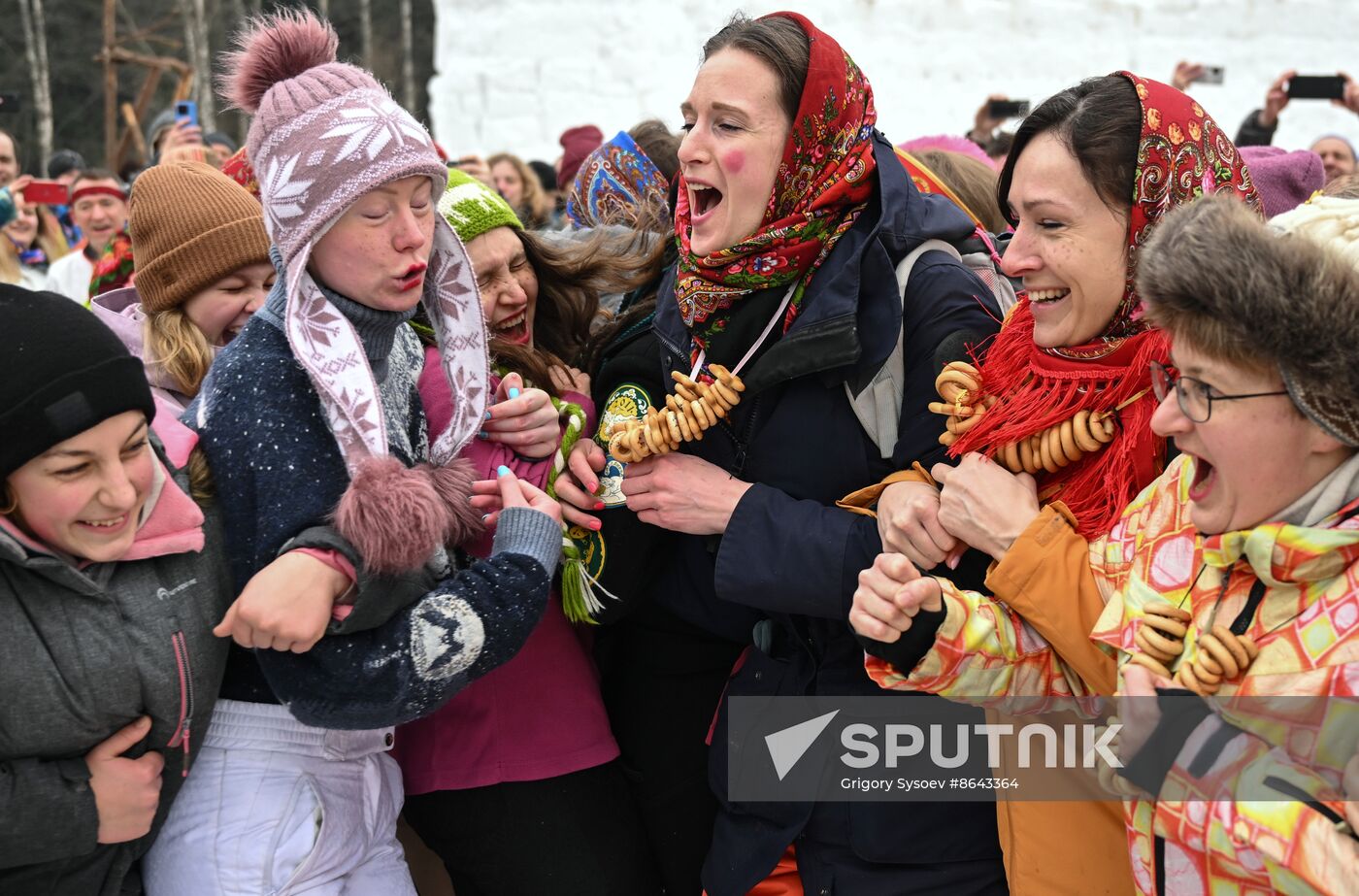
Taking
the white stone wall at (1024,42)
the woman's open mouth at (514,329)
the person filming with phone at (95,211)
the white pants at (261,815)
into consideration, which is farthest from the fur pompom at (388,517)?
the white stone wall at (1024,42)

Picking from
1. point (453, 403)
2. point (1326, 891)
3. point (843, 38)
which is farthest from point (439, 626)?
point (843, 38)

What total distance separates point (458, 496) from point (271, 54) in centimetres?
84

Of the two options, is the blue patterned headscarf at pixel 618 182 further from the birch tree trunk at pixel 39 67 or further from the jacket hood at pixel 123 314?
the birch tree trunk at pixel 39 67

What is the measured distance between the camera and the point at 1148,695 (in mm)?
1604

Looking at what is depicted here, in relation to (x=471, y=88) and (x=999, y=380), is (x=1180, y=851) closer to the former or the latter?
(x=999, y=380)

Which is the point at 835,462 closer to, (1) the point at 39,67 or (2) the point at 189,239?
(2) the point at 189,239

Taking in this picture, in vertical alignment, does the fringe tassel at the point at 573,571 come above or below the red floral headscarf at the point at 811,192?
below

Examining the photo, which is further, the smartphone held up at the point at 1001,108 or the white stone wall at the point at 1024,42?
the white stone wall at the point at 1024,42

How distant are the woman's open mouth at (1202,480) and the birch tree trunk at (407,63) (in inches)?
605

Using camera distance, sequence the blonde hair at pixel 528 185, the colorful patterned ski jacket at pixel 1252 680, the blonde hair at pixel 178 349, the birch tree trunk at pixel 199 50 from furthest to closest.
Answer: the birch tree trunk at pixel 199 50, the blonde hair at pixel 528 185, the blonde hair at pixel 178 349, the colorful patterned ski jacket at pixel 1252 680

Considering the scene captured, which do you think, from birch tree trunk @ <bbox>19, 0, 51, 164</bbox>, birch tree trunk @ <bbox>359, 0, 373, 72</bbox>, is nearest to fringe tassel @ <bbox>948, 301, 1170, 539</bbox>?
birch tree trunk @ <bbox>359, 0, 373, 72</bbox>

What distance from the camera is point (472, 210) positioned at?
2.67 m

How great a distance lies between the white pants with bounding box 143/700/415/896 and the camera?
203 centimetres

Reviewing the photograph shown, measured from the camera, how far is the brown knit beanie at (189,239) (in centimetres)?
263
